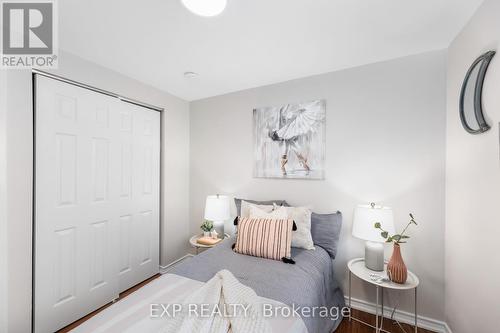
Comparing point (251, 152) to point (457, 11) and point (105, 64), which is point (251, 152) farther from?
point (457, 11)

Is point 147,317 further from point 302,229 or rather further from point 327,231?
point 327,231

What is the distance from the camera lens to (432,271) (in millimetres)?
1817

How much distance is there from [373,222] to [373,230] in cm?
6

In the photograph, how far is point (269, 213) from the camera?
2051 mm

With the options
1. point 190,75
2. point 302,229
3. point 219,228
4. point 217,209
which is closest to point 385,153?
point 302,229

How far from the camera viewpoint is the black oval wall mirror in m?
1.26

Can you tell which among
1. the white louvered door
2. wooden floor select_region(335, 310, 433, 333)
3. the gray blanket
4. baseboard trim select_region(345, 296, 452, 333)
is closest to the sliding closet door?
the white louvered door

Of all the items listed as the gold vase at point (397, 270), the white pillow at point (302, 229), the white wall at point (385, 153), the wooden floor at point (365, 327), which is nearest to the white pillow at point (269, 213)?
the white pillow at point (302, 229)

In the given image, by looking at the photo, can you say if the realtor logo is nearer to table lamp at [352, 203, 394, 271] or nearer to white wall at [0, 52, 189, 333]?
white wall at [0, 52, 189, 333]

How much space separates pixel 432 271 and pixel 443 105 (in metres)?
1.39

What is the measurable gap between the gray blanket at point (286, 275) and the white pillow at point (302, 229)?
58 mm

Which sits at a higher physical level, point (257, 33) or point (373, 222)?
point (257, 33)

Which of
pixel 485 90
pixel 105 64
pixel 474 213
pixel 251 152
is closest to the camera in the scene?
pixel 485 90

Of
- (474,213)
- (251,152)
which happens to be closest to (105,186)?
(251,152)
